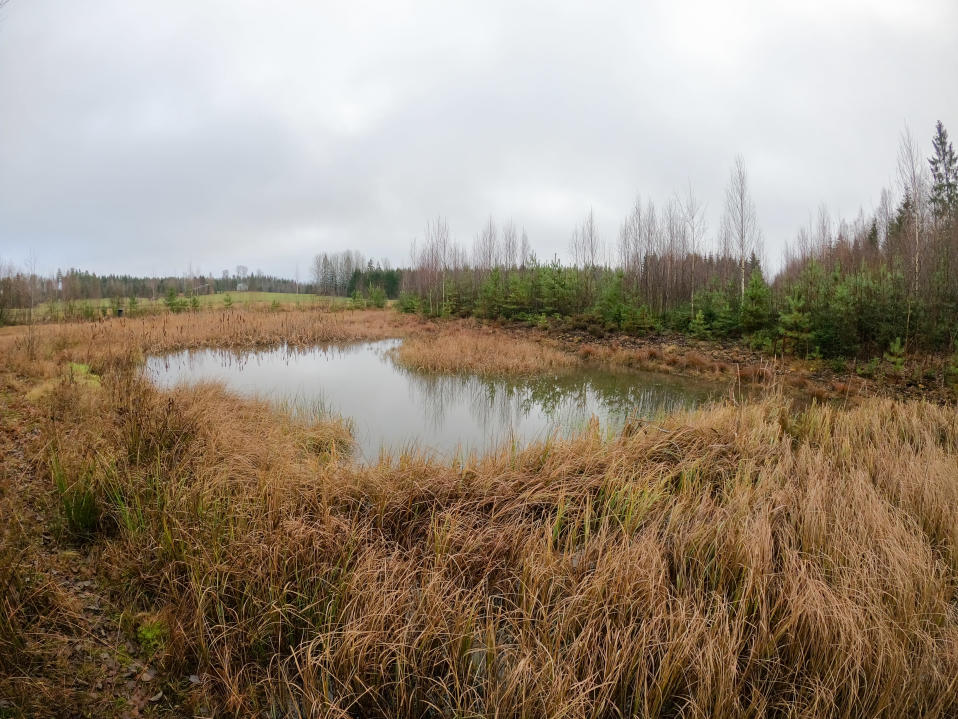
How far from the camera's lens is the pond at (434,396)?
6.77 meters

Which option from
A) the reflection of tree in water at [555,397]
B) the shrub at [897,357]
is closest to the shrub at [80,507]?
the reflection of tree in water at [555,397]

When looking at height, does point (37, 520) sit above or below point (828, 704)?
above

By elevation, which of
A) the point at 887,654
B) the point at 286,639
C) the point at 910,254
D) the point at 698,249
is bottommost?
the point at 286,639

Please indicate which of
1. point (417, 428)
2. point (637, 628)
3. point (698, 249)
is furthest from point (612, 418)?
point (698, 249)

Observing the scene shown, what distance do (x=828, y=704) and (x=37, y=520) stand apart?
4.92 meters

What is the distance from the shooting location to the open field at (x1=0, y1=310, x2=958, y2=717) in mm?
1962

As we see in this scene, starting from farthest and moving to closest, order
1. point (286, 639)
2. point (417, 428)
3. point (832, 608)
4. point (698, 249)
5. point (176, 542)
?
point (698, 249), point (417, 428), point (176, 542), point (286, 639), point (832, 608)

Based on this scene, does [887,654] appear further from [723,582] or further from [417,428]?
[417,428]

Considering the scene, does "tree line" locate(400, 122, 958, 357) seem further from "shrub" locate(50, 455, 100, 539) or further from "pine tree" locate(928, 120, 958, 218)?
"shrub" locate(50, 455, 100, 539)

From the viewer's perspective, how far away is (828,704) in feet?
6.07

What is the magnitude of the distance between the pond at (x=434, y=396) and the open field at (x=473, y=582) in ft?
5.35

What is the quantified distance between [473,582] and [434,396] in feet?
22.6

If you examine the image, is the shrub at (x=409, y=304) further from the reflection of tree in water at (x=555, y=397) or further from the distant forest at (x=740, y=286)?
the reflection of tree in water at (x=555, y=397)

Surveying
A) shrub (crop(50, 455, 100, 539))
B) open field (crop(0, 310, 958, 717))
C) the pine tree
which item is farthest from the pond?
the pine tree
